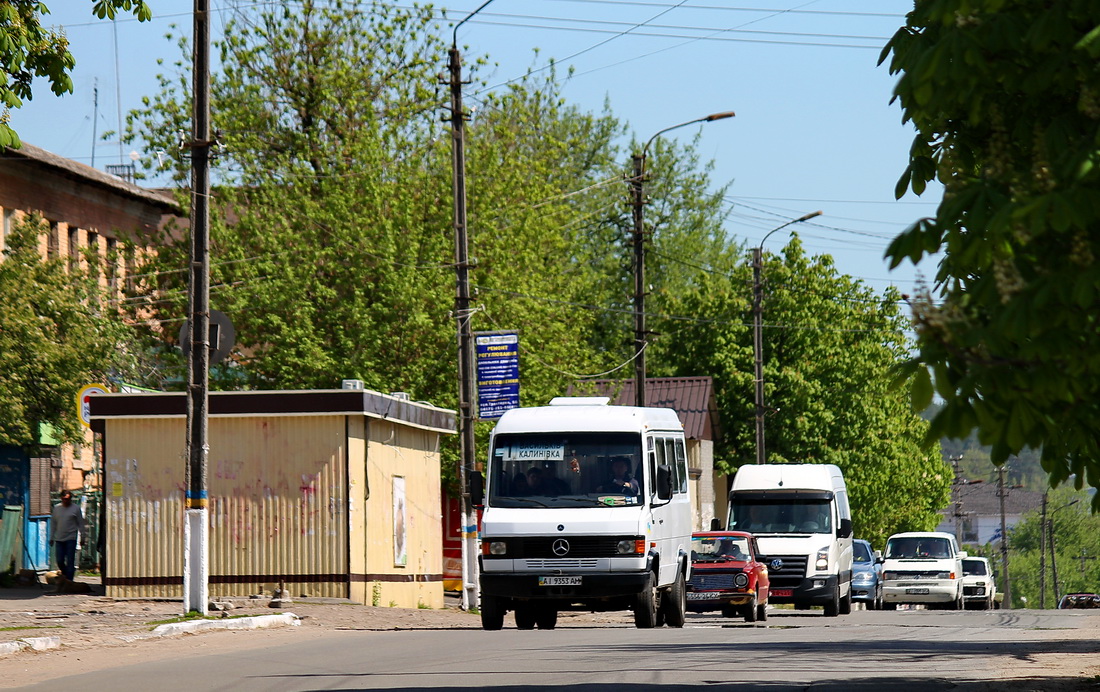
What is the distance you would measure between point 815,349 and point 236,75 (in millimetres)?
24878

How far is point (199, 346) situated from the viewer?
23203 mm

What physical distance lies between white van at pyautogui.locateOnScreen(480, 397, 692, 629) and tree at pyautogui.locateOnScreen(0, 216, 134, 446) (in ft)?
58.4

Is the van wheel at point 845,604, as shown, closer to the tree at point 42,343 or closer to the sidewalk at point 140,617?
the sidewalk at point 140,617

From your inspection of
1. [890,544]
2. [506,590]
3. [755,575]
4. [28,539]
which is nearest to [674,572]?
[506,590]

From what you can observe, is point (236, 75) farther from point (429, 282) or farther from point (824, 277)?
point (824, 277)

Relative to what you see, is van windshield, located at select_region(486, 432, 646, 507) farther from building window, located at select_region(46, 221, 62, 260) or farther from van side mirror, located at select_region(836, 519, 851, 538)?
building window, located at select_region(46, 221, 62, 260)

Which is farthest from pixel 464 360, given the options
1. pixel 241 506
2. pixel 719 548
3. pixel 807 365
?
pixel 807 365

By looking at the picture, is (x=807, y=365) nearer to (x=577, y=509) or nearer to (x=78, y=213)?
(x=78, y=213)

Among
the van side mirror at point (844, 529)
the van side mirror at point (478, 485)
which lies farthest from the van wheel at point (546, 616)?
the van side mirror at point (844, 529)

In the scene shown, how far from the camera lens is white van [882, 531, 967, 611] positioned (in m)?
41.0

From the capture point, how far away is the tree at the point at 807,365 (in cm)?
5988

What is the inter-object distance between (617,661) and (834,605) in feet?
54.6

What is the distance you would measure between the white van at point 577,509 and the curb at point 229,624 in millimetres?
3081

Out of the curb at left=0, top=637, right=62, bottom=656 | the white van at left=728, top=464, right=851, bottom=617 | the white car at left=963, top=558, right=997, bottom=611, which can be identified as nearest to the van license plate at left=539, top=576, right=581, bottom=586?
the curb at left=0, top=637, right=62, bottom=656
